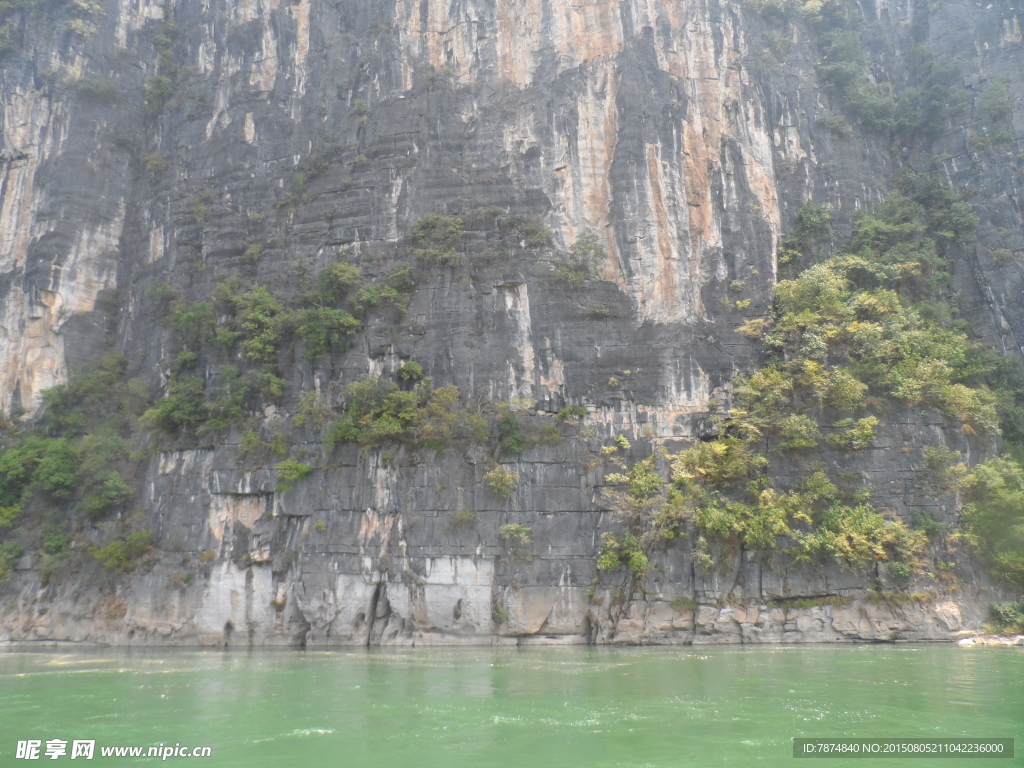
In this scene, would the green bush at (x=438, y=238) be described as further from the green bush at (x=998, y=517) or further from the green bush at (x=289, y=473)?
the green bush at (x=998, y=517)

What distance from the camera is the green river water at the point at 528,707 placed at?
8.62 metres

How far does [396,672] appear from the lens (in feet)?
50.3

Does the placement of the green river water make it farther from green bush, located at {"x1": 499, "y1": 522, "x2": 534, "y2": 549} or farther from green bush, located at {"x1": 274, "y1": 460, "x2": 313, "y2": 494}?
green bush, located at {"x1": 274, "y1": 460, "x2": 313, "y2": 494}

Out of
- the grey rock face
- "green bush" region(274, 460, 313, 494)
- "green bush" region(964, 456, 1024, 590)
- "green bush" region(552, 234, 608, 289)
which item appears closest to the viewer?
"green bush" region(964, 456, 1024, 590)

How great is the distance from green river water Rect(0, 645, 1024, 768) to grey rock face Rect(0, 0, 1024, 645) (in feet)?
13.2

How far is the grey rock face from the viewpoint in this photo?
21250 mm

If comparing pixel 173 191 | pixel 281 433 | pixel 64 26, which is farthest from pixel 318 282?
pixel 64 26

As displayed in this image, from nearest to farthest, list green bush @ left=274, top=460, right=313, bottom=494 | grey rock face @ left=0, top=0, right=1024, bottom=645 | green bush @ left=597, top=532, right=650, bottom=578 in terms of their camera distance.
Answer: green bush @ left=597, top=532, right=650, bottom=578
grey rock face @ left=0, top=0, right=1024, bottom=645
green bush @ left=274, top=460, right=313, bottom=494

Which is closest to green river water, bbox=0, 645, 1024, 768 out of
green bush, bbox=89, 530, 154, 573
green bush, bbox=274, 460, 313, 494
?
green bush, bbox=89, 530, 154, 573

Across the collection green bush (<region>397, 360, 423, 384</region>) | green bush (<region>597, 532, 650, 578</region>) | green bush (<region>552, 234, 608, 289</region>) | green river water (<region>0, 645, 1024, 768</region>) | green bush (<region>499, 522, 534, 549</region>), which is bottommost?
green river water (<region>0, 645, 1024, 768</region>)

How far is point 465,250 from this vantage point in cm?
2544

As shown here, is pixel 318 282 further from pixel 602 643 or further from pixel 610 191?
pixel 602 643

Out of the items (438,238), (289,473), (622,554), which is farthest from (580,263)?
(289,473)

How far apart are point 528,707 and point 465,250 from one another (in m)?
17.2
